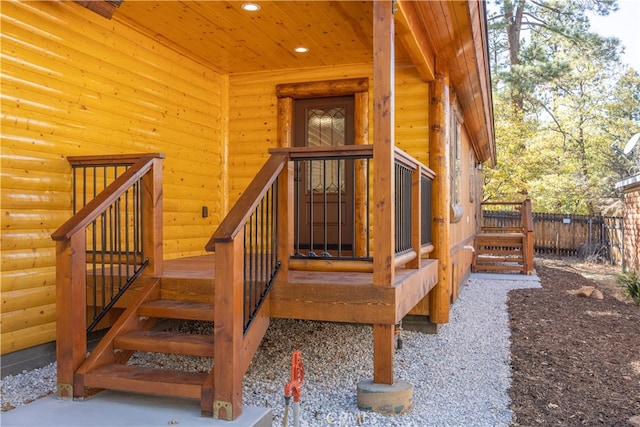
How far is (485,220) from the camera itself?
18.3m

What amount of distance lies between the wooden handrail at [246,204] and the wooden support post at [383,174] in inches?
26.0

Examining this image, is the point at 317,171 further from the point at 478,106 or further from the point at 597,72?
the point at 597,72

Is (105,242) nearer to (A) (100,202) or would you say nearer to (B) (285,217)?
(A) (100,202)

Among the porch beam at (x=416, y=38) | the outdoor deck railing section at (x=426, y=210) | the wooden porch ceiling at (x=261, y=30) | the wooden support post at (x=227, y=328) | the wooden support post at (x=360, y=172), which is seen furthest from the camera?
the wooden support post at (x=360, y=172)

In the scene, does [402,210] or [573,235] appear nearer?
[402,210]

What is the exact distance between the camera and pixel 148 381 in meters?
3.06

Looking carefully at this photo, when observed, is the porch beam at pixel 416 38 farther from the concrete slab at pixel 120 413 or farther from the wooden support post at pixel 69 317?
the concrete slab at pixel 120 413

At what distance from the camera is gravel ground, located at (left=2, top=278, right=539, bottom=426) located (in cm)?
351

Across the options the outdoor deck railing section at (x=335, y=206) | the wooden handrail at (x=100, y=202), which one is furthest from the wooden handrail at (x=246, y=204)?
the outdoor deck railing section at (x=335, y=206)

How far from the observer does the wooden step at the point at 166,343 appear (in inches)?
127

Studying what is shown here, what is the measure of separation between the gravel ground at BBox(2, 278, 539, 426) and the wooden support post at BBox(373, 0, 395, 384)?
42 cm

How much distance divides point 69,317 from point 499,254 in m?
10.1

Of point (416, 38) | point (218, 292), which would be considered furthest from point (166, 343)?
point (416, 38)

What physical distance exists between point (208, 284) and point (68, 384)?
1.09 metres
